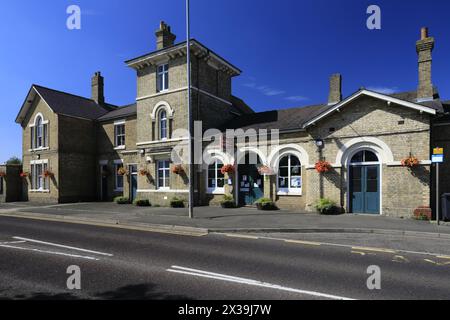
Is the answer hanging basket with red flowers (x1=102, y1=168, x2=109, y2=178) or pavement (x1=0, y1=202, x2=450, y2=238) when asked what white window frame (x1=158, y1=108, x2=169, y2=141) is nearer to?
pavement (x1=0, y1=202, x2=450, y2=238)

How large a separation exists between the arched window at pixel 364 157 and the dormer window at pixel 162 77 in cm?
1286

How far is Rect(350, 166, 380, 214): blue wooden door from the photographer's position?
13758 mm

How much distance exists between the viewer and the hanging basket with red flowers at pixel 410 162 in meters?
12.5

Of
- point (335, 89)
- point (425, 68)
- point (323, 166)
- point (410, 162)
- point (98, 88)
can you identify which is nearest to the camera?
point (410, 162)

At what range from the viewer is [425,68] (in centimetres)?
1505

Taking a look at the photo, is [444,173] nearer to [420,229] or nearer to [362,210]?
[362,210]

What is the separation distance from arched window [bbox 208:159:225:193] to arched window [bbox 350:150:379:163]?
775cm

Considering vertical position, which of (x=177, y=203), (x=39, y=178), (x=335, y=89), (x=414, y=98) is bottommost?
(x=177, y=203)

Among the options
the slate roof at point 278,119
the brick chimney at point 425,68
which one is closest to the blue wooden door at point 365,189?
the slate roof at point 278,119

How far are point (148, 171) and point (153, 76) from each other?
6717 mm

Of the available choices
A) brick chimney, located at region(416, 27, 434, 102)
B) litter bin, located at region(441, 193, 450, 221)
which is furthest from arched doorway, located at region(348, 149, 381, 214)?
brick chimney, located at region(416, 27, 434, 102)

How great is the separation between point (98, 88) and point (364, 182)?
2664 cm

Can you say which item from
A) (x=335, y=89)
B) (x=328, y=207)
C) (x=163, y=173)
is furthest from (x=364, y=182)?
(x=163, y=173)

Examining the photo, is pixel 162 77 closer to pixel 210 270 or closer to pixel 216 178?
pixel 216 178
